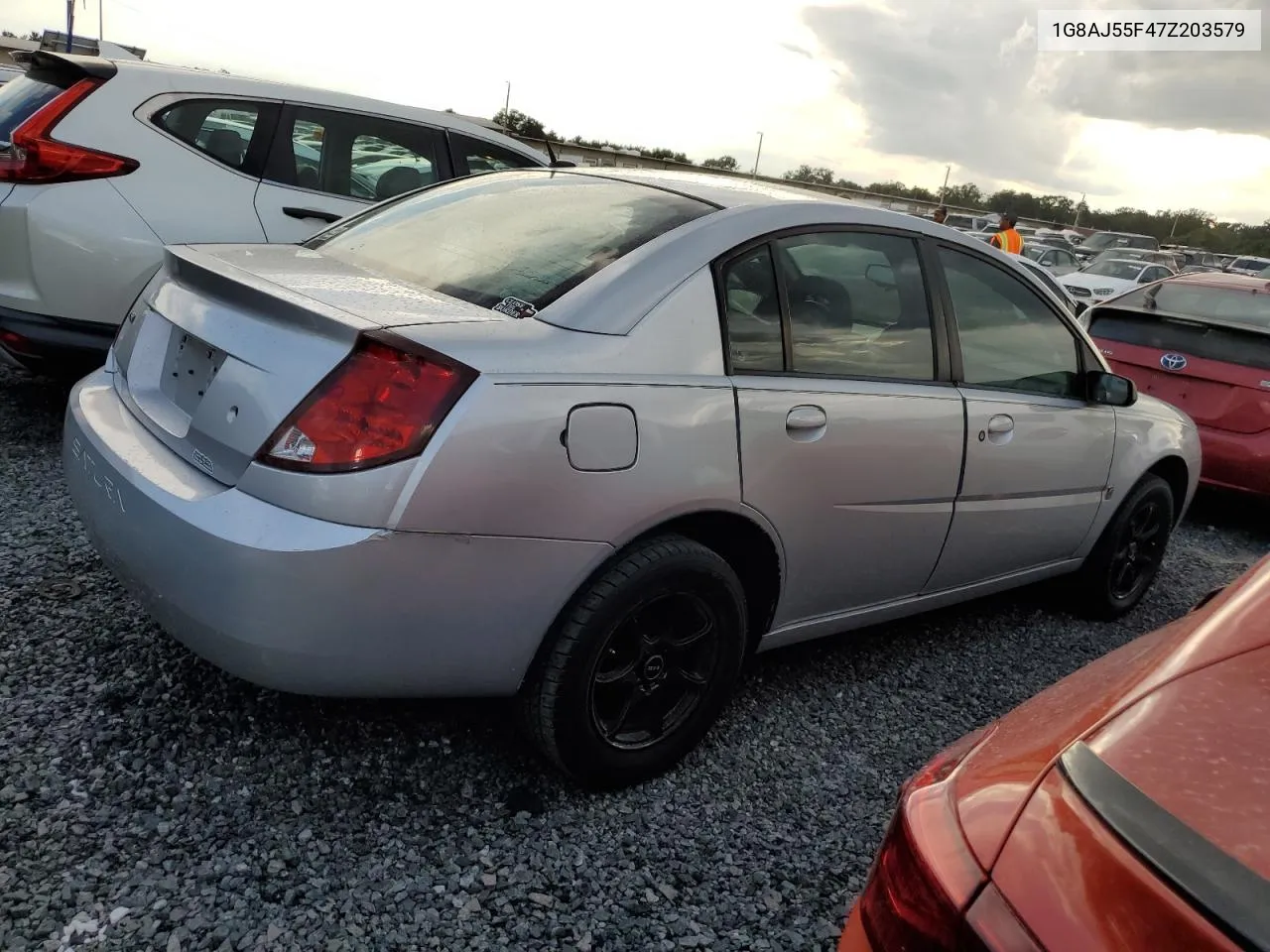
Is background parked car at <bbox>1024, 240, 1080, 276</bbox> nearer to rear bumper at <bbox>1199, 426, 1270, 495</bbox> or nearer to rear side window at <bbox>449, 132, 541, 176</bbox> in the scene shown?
rear bumper at <bbox>1199, 426, 1270, 495</bbox>

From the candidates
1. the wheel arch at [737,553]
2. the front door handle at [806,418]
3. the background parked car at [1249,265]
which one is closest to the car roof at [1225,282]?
the front door handle at [806,418]

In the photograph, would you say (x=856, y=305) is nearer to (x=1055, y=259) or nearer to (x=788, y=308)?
(x=788, y=308)

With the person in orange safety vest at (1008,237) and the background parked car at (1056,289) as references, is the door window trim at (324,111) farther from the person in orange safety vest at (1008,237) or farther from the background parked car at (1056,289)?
the person in orange safety vest at (1008,237)

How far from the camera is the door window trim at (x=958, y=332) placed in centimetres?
318

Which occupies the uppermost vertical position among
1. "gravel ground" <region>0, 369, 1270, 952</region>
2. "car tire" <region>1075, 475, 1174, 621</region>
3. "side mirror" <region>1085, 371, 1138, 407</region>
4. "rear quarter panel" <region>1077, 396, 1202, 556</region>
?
"side mirror" <region>1085, 371, 1138, 407</region>

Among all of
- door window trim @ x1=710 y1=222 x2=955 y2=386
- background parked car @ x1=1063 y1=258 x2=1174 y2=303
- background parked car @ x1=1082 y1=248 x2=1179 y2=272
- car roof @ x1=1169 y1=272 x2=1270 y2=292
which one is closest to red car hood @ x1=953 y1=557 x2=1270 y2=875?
door window trim @ x1=710 y1=222 x2=955 y2=386

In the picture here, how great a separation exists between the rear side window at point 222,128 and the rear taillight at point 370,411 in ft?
10.1

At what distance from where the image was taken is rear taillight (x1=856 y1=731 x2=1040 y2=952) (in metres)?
1.11

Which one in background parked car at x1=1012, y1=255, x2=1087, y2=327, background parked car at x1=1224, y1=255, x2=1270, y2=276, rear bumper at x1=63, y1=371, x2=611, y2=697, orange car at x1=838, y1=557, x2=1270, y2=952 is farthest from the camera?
background parked car at x1=1224, y1=255, x2=1270, y2=276

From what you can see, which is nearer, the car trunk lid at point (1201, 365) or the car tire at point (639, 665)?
the car tire at point (639, 665)

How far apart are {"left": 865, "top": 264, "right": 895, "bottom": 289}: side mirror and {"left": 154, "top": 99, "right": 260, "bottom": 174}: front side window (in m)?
3.10

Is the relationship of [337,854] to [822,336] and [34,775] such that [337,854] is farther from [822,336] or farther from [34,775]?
[822,336]

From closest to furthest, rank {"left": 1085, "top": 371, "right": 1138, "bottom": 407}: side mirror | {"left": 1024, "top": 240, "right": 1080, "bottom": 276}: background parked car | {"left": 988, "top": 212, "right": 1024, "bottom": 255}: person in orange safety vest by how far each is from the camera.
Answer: {"left": 1085, "top": 371, "right": 1138, "bottom": 407}: side mirror
{"left": 988, "top": 212, "right": 1024, "bottom": 255}: person in orange safety vest
{"left": 1024, "top": 240, "right": 1080, "bottom": 276}: background parked car

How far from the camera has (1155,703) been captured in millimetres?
1341
